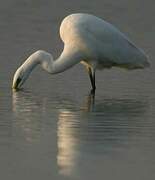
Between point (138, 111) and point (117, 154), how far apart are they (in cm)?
487

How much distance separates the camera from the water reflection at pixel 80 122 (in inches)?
549

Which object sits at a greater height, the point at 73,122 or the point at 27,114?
the point at 73,122

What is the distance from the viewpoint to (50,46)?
30234 millimetres

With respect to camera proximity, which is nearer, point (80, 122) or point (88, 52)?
point (80, 122)

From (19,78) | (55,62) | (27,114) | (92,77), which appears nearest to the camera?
(27,114)

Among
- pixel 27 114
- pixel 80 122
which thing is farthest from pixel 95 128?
pixel 27 114

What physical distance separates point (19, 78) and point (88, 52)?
1.52 m

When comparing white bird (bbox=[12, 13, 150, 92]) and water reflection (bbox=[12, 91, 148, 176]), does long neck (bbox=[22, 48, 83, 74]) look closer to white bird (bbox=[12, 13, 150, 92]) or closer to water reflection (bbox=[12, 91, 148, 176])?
white bird (bbox=[12, 13, 150, 92])

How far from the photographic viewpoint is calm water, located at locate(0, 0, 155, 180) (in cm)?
1273

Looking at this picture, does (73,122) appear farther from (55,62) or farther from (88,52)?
(55,62)

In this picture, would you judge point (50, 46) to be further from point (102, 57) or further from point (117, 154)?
point (117, 154)

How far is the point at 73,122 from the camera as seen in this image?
16.7 m

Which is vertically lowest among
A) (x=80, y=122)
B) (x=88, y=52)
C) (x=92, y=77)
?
(x=92, y=77)

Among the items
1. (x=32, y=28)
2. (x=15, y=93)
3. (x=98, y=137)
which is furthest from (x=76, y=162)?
(x=32, y=28)
